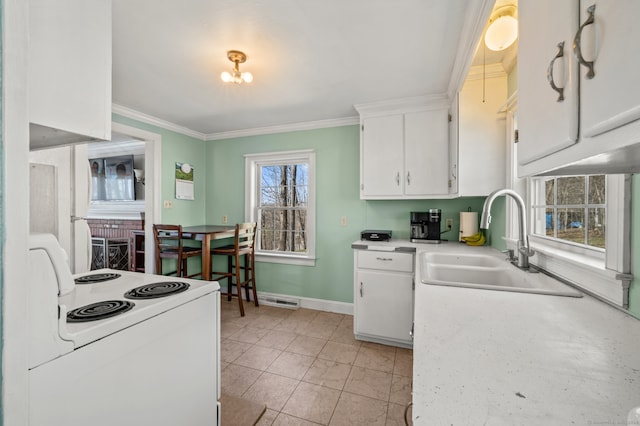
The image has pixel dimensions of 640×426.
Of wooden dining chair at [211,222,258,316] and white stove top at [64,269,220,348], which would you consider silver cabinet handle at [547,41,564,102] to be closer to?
white stove top at [64,269,220,348]

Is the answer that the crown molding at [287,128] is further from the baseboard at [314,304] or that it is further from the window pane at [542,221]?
the baseboard at [314,304]

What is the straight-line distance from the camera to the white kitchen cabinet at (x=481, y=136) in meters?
2.09

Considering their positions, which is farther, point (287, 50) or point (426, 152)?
point (426, 152)

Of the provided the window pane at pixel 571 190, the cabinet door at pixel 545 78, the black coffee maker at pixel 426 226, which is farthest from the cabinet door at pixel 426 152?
the cabinet door at pixel 545 78

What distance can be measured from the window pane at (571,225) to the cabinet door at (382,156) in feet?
4.26

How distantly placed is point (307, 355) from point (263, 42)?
240 cm

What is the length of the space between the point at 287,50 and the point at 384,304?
7.20 feet

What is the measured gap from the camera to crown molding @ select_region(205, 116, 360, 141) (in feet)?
10.3

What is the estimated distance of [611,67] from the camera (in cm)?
47

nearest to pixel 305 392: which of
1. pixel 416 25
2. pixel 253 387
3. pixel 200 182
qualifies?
pixel 253 387

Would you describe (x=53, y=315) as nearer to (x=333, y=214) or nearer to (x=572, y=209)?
(x=572, y=209)

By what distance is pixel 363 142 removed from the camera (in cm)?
277

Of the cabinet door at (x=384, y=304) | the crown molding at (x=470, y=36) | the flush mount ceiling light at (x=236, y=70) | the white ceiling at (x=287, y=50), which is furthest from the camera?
the cabinet door at (x=384, y=304)

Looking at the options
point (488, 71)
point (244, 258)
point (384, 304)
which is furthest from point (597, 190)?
point (244, 258)
